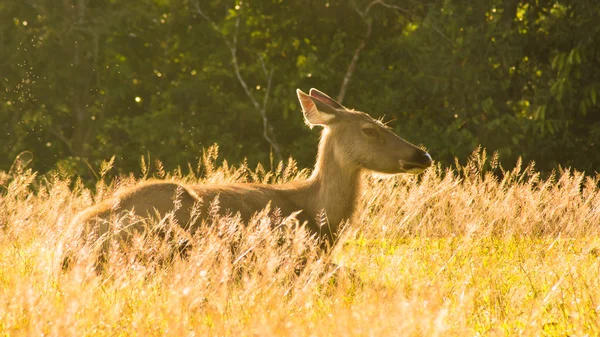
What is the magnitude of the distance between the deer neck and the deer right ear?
15cm

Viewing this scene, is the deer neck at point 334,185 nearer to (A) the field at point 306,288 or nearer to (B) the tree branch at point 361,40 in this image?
(A) the field at point 306,288

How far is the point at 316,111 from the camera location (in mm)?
8047

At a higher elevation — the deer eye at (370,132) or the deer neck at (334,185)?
the deer eye at (370,132)

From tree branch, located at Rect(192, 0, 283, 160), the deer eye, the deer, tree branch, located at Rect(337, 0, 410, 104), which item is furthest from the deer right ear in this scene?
tree branch, located at Rect(192, 0, 283, 160)

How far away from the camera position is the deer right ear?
7.96m

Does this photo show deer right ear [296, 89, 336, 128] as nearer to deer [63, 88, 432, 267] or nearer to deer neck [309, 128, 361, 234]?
deer [63, 88, 432, 267]

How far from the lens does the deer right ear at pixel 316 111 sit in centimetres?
796

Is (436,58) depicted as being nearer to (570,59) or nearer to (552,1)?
(552,1)

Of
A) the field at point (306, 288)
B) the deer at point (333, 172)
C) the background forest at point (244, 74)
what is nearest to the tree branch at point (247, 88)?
the background forest at point (244, 74)

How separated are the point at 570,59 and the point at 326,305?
38.8 feet

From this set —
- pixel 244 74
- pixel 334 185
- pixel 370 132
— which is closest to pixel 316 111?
pixel 370 132

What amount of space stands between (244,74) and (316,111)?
1512cm

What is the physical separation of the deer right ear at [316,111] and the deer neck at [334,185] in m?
0.15

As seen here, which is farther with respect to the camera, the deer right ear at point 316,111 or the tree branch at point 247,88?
the tree branch at point 247,88
